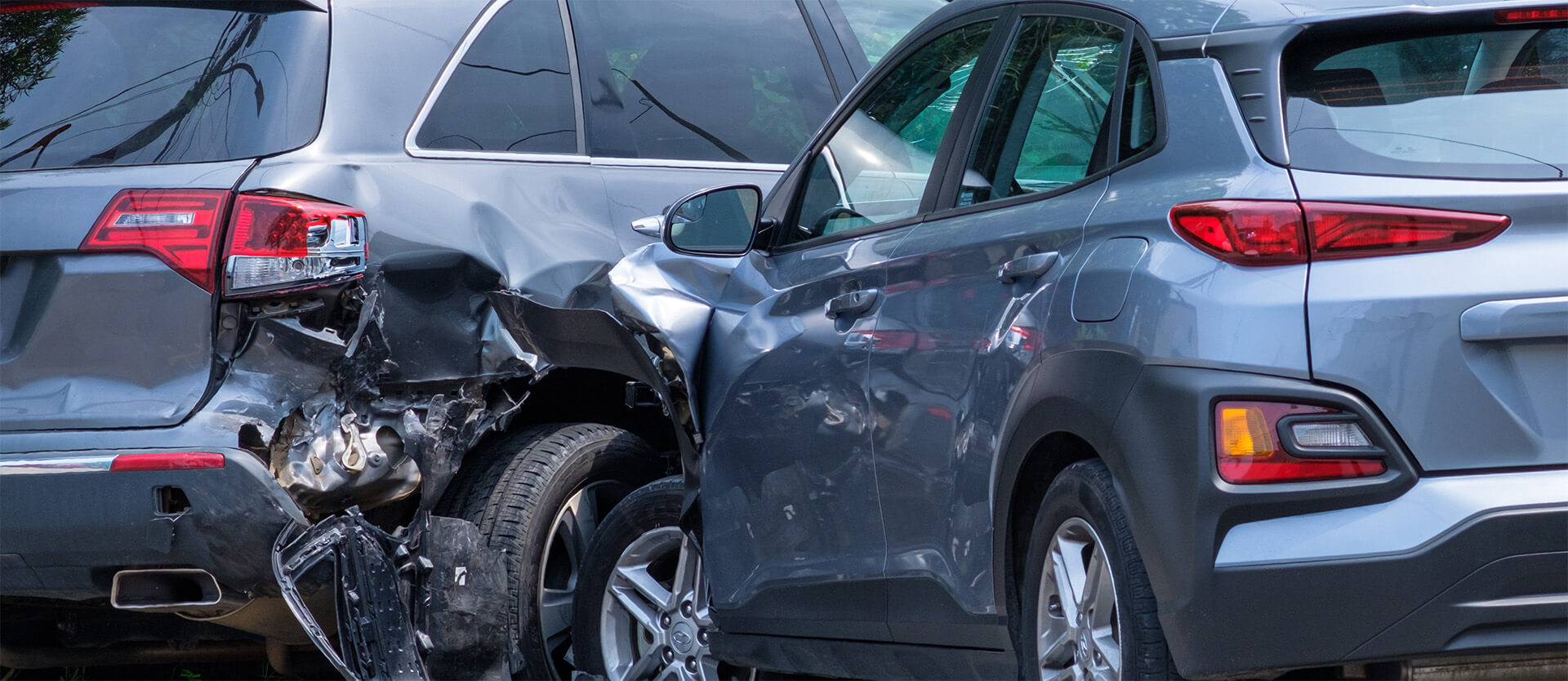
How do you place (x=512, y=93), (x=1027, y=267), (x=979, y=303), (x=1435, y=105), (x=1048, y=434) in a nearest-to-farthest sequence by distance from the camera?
(x=1435, y=105), (x=1048, y=434), (x=1027, y=267), (x=979, y=303), (x=512, y=93)

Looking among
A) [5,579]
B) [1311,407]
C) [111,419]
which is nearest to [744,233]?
[111,419]

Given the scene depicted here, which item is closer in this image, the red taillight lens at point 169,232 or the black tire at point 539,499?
the red taillight lens at point 169,232

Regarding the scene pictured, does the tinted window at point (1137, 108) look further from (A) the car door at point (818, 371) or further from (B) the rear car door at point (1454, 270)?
(A) the car door at point (818, 371)

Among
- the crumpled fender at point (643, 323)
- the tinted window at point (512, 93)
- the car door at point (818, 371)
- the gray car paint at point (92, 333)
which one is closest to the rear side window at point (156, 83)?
the gray car paint at point (92, 333)

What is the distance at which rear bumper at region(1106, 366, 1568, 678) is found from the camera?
98.4 inches

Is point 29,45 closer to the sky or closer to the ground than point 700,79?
closer to the sky

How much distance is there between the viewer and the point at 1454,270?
2.57 meters

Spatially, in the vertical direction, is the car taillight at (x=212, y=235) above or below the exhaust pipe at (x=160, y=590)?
above

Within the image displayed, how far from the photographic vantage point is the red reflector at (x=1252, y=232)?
2641mm

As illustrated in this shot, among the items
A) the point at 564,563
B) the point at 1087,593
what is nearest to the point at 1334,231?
the point at 1087,593

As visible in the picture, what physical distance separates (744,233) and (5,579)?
2.09 metres

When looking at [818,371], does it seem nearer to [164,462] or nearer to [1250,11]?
[1250,11]

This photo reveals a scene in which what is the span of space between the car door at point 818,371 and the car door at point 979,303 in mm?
124

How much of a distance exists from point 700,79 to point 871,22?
83cm
